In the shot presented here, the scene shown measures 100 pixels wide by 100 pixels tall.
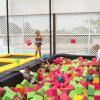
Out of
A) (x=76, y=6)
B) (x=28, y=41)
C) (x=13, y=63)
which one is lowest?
(x=13, y=63)

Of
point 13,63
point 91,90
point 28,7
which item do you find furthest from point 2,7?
point 91,90

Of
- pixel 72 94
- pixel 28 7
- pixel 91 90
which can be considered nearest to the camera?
pixel 72 94

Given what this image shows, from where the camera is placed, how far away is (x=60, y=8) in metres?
6.11

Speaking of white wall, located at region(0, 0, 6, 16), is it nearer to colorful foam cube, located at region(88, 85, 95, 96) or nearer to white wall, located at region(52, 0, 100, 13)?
white wall, located at region(52, 0, 100, 13)

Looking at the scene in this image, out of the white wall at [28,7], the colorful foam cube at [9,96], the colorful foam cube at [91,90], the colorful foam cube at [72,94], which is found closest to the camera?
the colorful foam cube at [9,96]

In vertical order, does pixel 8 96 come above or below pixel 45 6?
below

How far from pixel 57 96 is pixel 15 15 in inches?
171

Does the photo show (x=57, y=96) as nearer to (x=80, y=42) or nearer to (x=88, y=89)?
(x=88, y=89)

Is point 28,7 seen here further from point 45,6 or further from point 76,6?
point 76,6

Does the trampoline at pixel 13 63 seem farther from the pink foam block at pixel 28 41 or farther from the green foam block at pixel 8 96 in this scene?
the pink foam block at pixel 28 41

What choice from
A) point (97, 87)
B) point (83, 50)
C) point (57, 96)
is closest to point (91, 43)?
point (83, 50)

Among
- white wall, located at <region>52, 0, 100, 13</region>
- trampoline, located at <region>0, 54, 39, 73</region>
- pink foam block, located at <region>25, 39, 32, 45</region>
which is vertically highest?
white wall, located at <region>52, 0, 100, 13</region>

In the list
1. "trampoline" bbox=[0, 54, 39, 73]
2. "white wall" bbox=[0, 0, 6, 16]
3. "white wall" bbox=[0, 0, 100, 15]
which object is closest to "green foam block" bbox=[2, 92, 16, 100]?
"trampoline" bbox=[0, 54, 39, 73]

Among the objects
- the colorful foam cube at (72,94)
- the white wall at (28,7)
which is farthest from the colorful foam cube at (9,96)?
the white wall at (28,7)
